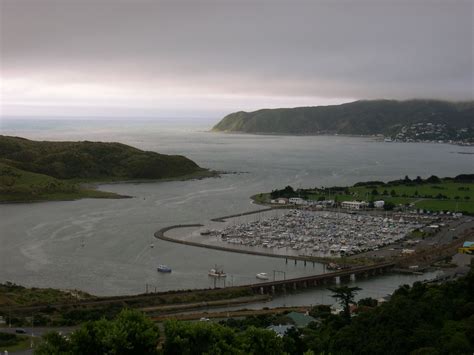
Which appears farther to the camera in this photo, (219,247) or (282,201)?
(282,201)

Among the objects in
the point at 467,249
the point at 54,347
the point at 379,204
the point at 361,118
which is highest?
the point at 361,118

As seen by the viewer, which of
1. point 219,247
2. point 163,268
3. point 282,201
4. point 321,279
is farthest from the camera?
point 282,201

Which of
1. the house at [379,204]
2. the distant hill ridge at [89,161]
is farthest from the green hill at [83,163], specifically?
the house at [379,204]

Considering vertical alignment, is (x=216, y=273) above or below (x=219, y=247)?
below

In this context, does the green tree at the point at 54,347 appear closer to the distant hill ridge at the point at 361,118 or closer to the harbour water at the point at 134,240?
the harbour water at the point at 134,240

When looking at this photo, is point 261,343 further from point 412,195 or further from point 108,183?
point 108,183

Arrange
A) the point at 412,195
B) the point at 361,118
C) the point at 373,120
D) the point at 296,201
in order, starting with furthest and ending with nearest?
1. the point at 361,118
2. the point at 373,120
3. the point at 412,195
4. the point at 296,201

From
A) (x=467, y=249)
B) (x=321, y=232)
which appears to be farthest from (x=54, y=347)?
(x=321, y=232)

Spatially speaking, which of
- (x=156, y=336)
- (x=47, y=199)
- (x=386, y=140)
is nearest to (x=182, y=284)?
(x=156, y=336)
